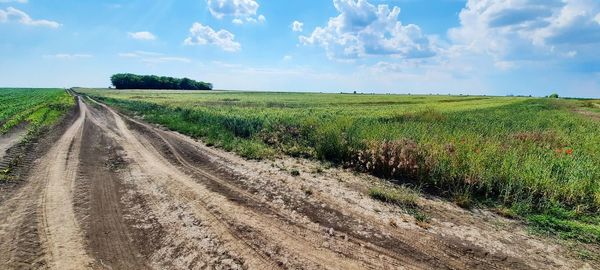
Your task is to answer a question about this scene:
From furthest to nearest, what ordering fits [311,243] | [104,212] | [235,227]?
1. [104,212]
2. [235,227]
3. [311,243]

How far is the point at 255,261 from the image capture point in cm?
495

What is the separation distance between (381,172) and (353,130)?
12.2 feet

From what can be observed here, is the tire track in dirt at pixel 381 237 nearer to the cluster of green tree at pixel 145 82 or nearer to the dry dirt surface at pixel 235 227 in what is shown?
the dry dirt surface at pixel 235 227

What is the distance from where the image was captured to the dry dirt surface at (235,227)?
5012 mm

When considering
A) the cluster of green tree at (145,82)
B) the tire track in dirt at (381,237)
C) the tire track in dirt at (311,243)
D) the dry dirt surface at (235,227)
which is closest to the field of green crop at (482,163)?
the dry dirt surface at (235,227)

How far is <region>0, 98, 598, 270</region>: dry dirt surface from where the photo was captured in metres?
5.01

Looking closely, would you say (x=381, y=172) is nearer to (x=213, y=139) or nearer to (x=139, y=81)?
(x=213, y=139)

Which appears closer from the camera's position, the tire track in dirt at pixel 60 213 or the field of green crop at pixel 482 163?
the tire track in dirt at pixel 60 213

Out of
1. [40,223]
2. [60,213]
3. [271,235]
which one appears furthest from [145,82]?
[271,235]

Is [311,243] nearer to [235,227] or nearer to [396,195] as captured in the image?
[235,227]

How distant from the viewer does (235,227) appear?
6.02m

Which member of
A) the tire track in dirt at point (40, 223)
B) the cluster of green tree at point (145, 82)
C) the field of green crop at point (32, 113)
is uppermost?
the cluster of green tree at point (145, 82)

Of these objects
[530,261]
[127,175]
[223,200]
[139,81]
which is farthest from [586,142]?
[139,81]

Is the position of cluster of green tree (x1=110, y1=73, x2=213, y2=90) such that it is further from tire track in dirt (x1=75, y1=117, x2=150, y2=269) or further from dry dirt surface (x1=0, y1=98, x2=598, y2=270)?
dry dirt surface (x1=0, y1=98, x2=598, y2=270)
